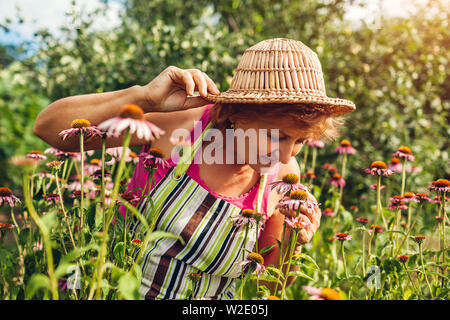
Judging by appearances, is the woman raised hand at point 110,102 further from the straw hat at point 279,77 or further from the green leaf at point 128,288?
the green leaf at point 128,288

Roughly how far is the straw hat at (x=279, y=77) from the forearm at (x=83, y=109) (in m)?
0.22

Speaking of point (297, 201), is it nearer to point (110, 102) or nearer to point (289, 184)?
point (289, 184)

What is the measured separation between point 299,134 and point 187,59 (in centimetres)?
177

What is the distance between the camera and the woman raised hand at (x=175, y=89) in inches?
42.2

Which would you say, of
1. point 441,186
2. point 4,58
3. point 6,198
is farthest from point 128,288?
point 4,58

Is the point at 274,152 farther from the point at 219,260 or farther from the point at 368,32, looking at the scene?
the point at 368,32

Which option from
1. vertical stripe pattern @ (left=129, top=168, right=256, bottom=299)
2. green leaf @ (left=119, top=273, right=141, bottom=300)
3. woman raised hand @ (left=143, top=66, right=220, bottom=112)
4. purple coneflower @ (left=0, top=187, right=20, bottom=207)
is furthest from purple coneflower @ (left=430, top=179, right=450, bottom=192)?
purple coneflower @ (left=0, top=187, right=20, bottom=207)

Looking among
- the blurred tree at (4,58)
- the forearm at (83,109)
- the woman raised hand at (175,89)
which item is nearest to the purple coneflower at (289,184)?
the woman raised hand at (175,89)

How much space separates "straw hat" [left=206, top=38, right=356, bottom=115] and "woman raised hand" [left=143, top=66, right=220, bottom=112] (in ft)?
0.16

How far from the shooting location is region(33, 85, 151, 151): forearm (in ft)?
3.56

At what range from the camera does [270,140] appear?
1115mm

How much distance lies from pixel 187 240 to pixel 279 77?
0.58 meters

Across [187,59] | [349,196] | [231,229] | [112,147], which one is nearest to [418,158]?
[349,196]
